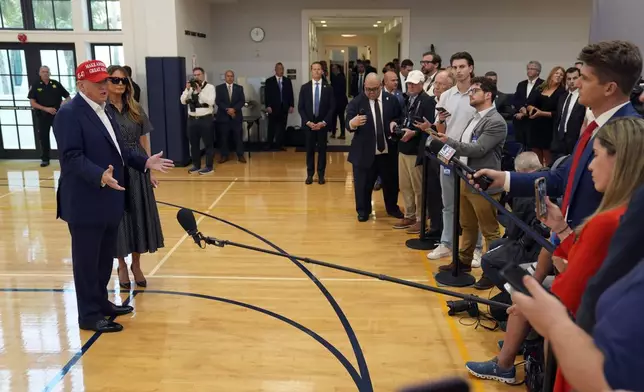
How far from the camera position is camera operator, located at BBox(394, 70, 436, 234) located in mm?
5932

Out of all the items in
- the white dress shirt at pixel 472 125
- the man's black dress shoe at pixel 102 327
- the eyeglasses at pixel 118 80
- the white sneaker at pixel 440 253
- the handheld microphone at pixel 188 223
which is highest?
the eyeglasses at pixel 118 80

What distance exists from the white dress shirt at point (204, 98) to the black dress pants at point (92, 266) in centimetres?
610

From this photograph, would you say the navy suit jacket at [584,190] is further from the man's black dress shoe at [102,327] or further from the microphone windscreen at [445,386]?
the man's black dress shoe at [102,327]

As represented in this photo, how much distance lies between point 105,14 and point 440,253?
840 centimetres

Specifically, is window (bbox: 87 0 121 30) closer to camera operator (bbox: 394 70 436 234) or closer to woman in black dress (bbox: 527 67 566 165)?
camera operator (bbox: 394 70 436 234)

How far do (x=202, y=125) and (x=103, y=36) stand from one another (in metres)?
2.69

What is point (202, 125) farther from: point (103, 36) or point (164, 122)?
point (103, 36)

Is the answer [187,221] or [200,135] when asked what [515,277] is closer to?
[187,221]

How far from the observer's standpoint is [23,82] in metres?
10.8

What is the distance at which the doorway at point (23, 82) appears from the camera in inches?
421

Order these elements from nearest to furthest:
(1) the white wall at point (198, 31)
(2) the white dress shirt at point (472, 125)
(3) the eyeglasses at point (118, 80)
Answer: (3) the eyeglasses at point (118, 80), (2) the white dress shirt at point (472, 125), (1) the white wall at point (198, 31)

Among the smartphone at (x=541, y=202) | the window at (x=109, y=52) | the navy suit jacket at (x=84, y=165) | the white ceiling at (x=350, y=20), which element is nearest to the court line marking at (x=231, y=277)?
the navy suit jacket at (x=84, y=165)

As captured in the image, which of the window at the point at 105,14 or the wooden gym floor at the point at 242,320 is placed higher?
the window at the point at 105,14

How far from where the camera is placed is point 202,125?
32.3 feet
